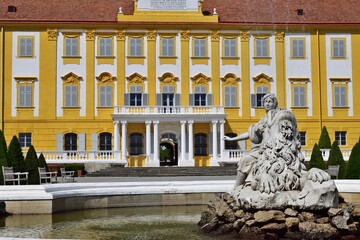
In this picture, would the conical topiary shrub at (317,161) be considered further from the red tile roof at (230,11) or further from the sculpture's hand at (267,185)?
the red tile roof at (230,11)

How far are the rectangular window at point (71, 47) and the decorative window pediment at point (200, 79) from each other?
7.58m

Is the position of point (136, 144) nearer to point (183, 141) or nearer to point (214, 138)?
point (183, 141)

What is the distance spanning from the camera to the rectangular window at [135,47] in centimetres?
3603

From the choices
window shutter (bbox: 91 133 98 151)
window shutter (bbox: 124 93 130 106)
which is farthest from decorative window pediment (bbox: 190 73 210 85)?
window shutter (bbox: 91 133 98 151)

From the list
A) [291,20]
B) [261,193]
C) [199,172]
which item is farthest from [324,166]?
[291,20]

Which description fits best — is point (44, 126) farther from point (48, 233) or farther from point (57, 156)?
point (48, 233)

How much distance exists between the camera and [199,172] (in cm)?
2875

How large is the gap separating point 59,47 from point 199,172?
1330cm

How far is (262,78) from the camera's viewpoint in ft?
119

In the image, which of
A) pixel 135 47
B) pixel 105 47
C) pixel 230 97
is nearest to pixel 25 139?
pixel 105 47

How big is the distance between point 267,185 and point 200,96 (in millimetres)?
26737

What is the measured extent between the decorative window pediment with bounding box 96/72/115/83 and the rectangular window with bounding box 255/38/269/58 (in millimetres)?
9521

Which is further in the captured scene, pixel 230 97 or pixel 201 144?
pixel 230 97

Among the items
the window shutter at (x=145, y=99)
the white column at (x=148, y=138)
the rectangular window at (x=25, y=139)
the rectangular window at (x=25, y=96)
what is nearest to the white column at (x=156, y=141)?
the white column at (x=148, y=138)
